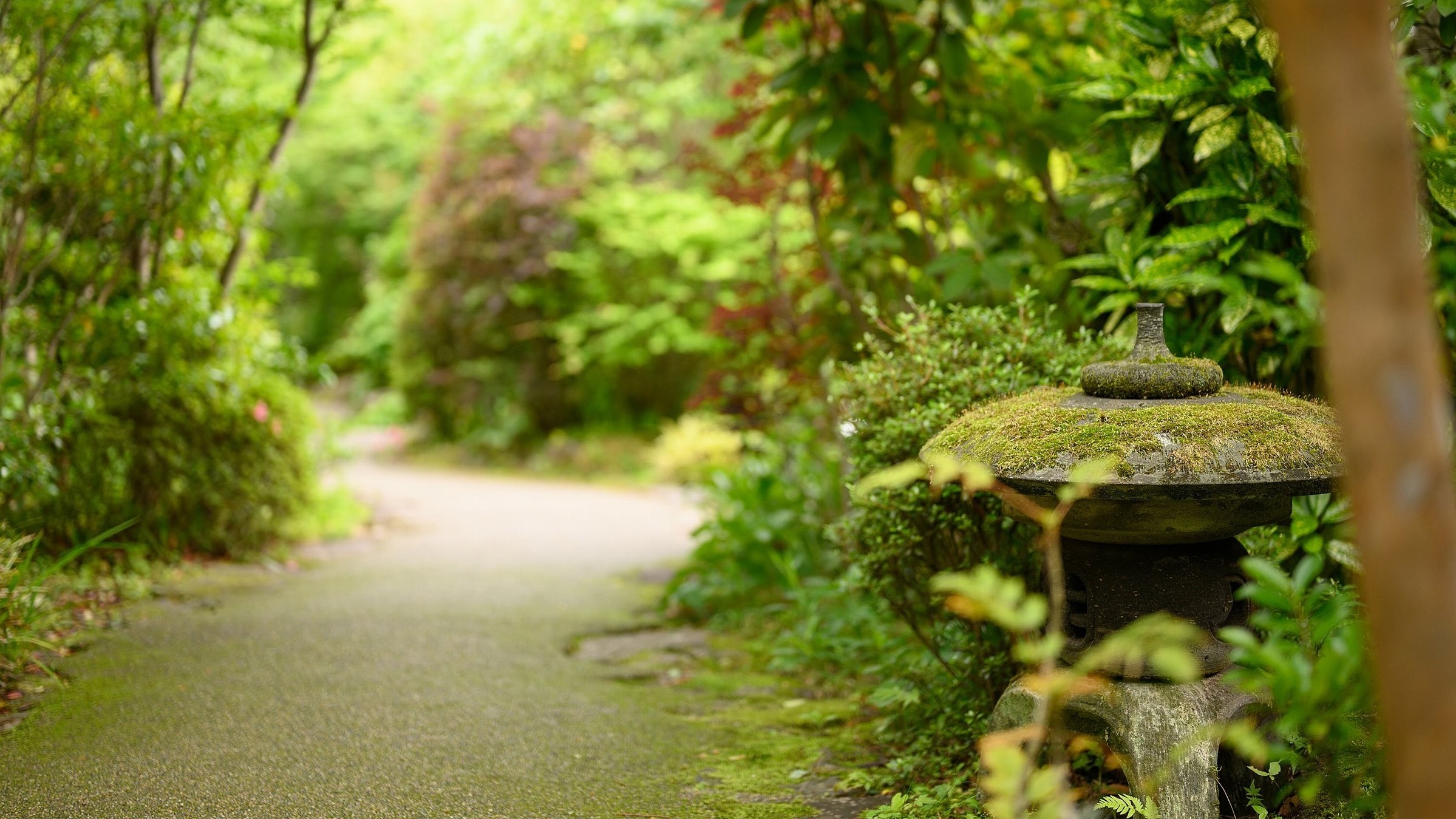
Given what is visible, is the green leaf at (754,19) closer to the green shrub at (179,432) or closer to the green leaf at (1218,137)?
the green leaf at (1218,137)

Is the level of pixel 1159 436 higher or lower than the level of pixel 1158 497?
higher

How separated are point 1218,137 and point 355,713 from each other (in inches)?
116

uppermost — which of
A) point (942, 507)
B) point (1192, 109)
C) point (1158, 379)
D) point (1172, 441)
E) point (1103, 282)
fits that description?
point (1192, 109)

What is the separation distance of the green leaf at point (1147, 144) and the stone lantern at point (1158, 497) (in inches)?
Answer: 30.5

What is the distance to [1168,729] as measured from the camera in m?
2.20

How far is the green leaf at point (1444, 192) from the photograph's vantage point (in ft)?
8.52

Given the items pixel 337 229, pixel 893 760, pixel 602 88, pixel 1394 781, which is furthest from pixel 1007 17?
pixel 337 229

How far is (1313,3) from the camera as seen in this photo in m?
1.07

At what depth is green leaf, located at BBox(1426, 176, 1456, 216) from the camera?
8.52 feet

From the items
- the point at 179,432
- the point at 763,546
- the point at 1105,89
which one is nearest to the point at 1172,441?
the point at 1105,89

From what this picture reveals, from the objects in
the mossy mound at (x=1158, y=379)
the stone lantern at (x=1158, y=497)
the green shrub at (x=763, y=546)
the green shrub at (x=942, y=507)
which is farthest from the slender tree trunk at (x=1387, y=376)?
the green shrub at (x=763, y=546)

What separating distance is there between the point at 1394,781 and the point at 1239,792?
147cm

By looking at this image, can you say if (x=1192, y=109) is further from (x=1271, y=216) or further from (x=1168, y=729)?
(x=1168, y=729)

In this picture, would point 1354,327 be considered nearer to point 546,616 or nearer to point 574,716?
point 574,716
